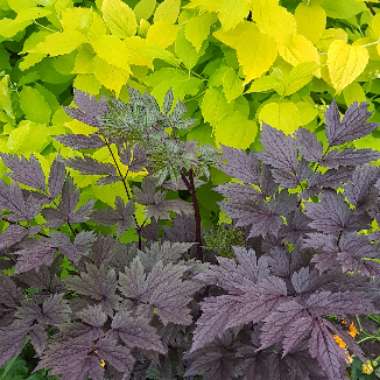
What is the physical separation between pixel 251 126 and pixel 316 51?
0.24 m

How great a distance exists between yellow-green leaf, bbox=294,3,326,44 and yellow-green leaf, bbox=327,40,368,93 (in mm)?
121

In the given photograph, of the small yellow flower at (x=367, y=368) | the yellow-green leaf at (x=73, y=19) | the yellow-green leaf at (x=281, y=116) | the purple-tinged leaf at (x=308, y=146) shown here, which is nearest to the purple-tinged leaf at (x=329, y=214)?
the purple-tinged leaf at (x=308, y=146)

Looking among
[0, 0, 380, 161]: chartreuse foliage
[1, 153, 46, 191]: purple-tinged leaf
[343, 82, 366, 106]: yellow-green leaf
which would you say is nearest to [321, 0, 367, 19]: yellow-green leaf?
[0, 0, 380, 161]: chartreuse foliage

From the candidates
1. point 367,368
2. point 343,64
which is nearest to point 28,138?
point 343,64

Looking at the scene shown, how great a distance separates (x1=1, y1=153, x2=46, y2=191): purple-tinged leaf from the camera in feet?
4.49

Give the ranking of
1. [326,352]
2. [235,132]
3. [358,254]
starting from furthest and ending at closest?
[235,132] < [358,254] < [326,352]

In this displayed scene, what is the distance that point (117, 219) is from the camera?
1.43 metres

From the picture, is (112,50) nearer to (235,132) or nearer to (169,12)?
(169,12)

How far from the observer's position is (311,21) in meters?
1.59

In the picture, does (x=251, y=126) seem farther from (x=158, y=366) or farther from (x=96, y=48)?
(x=158, y=366)

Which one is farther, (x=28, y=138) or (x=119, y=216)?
(x=28, y=138)

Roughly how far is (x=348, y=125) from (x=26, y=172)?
680mm

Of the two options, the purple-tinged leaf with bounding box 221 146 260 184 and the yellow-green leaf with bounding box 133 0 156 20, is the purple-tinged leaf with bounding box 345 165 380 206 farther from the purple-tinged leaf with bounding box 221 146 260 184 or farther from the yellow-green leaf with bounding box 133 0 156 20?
the yellow-green leaf with bounding box 133 0 156 20

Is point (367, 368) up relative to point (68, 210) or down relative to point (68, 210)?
down
